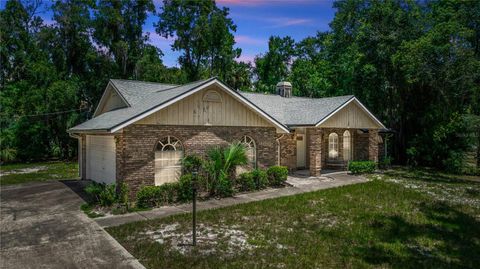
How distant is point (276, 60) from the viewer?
148 feet

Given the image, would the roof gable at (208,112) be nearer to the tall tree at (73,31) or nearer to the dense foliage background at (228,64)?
the dense foliage background at (228,64)

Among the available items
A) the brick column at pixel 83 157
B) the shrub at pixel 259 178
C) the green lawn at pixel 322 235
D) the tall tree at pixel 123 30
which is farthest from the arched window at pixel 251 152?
the tall tree at pixel 123 30

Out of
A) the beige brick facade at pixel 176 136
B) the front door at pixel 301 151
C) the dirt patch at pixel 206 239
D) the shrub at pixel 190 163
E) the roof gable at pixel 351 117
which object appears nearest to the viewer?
the dirt patch at pixel 206 239

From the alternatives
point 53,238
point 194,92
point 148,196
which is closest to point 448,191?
point 194,92

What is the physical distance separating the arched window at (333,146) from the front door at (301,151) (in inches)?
72.8

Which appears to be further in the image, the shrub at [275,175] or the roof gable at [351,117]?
the roof gable at [351,117]

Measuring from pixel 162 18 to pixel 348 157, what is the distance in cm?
2926

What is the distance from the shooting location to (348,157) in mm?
21953

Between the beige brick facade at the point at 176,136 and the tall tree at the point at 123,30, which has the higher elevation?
the tall tree at the point at 123,30

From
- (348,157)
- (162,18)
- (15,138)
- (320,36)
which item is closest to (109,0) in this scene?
(162,18)

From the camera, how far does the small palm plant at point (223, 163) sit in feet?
42.3

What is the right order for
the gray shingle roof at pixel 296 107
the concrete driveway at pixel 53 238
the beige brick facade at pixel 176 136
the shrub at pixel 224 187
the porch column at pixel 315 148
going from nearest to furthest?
the concrete driveway at pixel 53 238 → the beige brick facade at pixel 176 136 → the shrub at pixel 224 187 → the porch column at pixel 315 148 → the gray shingle roof at pixel 296 107

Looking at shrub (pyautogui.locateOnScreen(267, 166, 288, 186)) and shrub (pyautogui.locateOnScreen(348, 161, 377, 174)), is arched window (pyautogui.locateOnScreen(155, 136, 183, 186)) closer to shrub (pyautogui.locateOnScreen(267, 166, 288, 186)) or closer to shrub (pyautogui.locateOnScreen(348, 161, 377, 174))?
shrub (pyautogui.locateOnScreen(267, 166, 288, 186))

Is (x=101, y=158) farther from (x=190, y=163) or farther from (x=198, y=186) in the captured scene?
(x=198, y=186)
